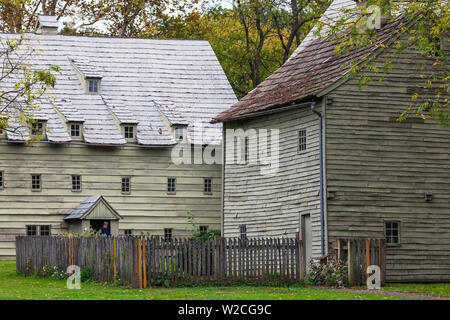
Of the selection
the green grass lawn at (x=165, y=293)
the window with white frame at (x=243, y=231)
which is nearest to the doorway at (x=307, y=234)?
the window with white frame at (x=243, y=231)

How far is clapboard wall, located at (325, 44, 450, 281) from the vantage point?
29562 mm

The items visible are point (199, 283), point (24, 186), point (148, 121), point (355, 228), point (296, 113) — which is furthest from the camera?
point (148, 121)

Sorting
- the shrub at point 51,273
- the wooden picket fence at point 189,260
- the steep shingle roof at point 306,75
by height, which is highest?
the steep shingle roof at point 306,75

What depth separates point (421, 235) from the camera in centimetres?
Result: 3008

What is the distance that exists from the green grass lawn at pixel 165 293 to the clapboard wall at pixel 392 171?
519 centimetres

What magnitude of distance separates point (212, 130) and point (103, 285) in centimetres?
1916

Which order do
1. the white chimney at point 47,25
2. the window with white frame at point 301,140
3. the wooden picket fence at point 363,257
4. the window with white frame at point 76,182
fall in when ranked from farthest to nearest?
the white chimney at point 47,25
the window with white frame at point 76,182
the window with white frame at point 301,140
the wooden picket fence at point 363,257

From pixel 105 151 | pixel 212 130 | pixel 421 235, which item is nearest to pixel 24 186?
pixel 105 151

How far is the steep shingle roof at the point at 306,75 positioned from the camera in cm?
3044

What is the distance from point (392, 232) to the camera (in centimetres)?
2992

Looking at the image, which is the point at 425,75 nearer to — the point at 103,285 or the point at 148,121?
the point at 103,285

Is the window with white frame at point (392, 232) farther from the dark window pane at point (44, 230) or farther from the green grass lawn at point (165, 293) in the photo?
the dark window pane at point (44, 230)

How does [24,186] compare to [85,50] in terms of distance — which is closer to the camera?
[24,186]

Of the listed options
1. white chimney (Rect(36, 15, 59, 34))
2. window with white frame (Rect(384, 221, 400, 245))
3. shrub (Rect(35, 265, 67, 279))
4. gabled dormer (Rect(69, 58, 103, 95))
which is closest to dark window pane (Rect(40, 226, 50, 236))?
gabled dormer (Rect(69, 58, 103, 95))
